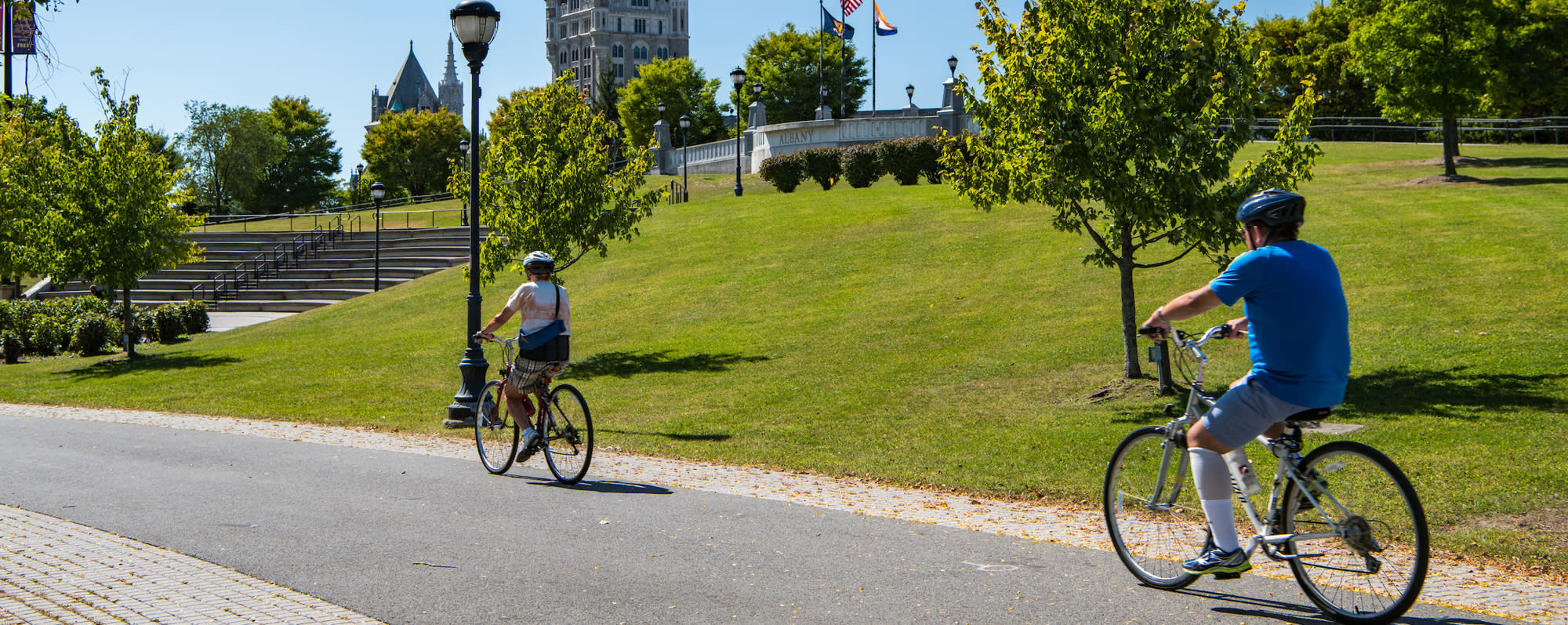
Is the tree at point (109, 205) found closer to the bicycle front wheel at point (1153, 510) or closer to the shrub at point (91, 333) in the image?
the shrub at point (91, 333)

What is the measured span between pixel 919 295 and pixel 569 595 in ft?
53.8

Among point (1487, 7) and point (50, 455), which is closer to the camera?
point (50, 455)

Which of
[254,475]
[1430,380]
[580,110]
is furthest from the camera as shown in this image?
[580,110]

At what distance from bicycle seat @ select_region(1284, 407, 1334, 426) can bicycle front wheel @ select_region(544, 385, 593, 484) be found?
5350 millimetres

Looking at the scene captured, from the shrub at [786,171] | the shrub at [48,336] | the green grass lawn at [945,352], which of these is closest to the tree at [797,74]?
the shrub at [786,171]

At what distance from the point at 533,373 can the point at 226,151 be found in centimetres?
8683

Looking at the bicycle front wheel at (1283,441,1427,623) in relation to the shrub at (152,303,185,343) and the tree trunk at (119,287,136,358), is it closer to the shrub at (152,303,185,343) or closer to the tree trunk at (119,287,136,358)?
the tree trunk at (119,287,136,358)

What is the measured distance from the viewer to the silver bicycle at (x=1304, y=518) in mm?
4637

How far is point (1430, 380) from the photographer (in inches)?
466

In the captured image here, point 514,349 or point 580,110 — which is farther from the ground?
point 580,110

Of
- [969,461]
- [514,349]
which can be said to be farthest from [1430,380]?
[514,349]

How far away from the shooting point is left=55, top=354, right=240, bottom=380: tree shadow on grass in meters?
21.7

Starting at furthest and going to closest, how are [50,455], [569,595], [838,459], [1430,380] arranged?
[1430,380], [50,455], [838,459], [569,595]

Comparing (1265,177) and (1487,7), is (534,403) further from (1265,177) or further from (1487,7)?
(1487,7)
